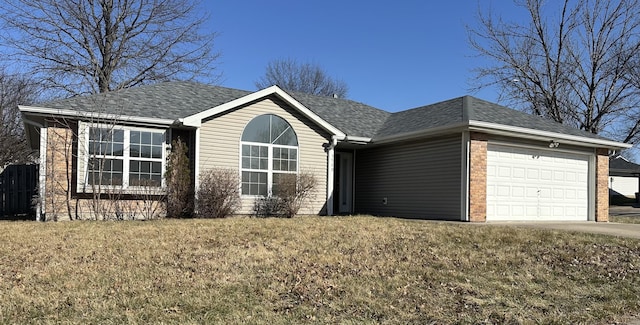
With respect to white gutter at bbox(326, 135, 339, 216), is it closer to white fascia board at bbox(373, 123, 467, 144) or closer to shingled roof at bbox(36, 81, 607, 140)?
shingled roof at bbox(36, 81, 607, 140)

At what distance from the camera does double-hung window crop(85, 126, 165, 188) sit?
12547 mm

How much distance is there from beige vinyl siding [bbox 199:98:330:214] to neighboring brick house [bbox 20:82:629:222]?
0.10 feet

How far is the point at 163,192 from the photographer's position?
1315 centimetres

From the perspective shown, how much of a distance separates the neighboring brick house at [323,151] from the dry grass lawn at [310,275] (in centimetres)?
298

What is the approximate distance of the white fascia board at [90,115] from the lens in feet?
39.3

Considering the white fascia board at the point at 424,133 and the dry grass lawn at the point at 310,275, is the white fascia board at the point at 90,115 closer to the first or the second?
the dry grass lawn at the point at 310,275

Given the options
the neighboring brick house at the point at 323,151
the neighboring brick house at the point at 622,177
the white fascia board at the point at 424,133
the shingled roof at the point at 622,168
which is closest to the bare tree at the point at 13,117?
the neighboring brick house at the point at 323,151

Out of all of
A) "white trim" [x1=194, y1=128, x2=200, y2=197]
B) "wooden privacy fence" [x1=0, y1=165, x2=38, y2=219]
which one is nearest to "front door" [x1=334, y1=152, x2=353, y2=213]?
"white trim" [x1=194, y1=128, x2=200, y2=197]

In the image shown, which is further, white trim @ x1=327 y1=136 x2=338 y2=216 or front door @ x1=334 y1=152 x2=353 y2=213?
front door @ x1=334 y1=152 x2=353 y2=213

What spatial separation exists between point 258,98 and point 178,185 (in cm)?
342

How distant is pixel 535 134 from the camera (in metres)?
14.7

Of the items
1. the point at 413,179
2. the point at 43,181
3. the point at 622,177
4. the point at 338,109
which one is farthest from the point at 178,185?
the point at 622,177

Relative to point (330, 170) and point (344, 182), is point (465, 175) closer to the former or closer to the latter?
point (330, 170)

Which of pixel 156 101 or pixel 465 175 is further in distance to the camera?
pixel 156 101
